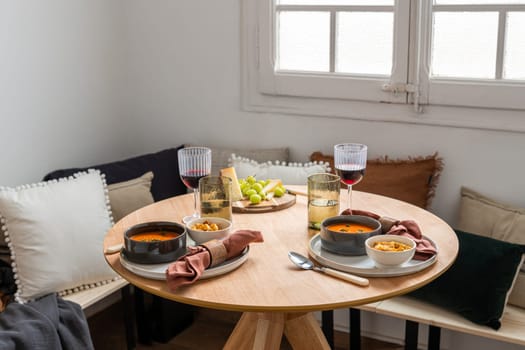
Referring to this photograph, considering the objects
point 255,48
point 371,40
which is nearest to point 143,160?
point 255,48

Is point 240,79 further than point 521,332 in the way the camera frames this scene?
Yes

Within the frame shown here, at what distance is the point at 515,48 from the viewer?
111 inches

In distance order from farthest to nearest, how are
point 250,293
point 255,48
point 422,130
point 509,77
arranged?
point 255,48 → point 422,130 → point 509,77 → point 250,293

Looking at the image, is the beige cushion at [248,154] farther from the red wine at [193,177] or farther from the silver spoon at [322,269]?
the silver spoon at [322,269]

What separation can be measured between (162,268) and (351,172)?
0.69 meters

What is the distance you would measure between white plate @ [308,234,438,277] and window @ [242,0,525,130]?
1170mm

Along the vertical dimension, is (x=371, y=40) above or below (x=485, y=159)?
above

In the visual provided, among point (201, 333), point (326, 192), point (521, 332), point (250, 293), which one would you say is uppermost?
point (326, 192)

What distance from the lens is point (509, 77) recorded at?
9.41 ft

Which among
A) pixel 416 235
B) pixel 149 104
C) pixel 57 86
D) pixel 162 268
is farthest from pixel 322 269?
pixel 149 104

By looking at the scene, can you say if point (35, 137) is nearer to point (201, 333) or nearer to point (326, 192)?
point (201, 333)

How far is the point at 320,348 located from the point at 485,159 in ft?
3.84

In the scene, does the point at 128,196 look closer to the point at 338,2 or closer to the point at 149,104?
the point at 149,104

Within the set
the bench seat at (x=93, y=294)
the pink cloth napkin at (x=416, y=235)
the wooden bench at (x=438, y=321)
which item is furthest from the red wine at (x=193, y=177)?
the wooden bench at (x=438, y=321)
